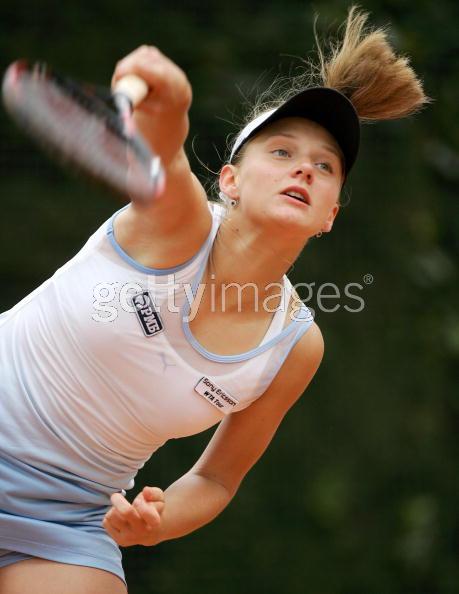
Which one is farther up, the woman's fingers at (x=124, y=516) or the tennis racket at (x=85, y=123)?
the tennis racket at (x=85, y=123)

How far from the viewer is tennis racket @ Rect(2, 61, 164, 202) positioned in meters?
1.91

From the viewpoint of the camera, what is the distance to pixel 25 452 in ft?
7.98

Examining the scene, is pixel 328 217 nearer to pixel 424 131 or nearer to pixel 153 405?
pixel 153 405

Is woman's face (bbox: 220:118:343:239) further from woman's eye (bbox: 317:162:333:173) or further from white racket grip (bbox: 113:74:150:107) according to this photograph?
white racket grip (bbox: 113:74:150:107)

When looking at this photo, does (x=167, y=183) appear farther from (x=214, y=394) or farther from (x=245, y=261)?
(x=214, y=394)

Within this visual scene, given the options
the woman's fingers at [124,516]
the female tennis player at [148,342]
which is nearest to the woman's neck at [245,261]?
the female tennis player at [148,342]

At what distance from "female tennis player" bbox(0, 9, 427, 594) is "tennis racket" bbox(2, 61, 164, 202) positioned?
36 cm

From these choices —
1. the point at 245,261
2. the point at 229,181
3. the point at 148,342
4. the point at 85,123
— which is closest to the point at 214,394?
the point at 148,342

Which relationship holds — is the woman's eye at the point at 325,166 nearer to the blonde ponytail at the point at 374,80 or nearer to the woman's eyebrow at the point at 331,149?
the woman's eyebrow at the point at 331,149

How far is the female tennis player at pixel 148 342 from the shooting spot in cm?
238

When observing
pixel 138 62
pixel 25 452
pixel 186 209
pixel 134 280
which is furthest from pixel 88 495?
pixel 138 62

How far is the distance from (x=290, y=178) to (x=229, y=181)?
21 centimetres

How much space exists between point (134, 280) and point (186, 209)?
20 centimetres

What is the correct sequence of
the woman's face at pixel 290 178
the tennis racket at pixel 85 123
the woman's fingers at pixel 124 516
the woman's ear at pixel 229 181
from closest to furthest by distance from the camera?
the tennis racket at pixel 85 123, the woman's fingers at pixel 124 516, the woman's face at pixel 290 178, the woman's ear at pixel 229 181
